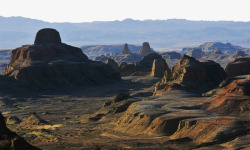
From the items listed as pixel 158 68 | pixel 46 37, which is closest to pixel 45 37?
pixel 46 37

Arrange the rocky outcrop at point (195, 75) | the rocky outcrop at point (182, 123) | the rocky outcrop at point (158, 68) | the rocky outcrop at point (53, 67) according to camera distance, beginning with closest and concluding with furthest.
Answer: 1. the rocky outcrop at point (182, 123)
2. the rocky outcrop at point (195, 75)
3. the rocky outcrop at point (53, 67)
4. the rocky outcrop at point (158, 68)

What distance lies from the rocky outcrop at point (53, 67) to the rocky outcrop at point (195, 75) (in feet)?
95.2

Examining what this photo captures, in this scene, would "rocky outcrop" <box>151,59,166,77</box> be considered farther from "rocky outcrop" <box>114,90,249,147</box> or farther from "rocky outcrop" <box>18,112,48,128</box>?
"rocky outcrop" <box>114,90,249,147</box>

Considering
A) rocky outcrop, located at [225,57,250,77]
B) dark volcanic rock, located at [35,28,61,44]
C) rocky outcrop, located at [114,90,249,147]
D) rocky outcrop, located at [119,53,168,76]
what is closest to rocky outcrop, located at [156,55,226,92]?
rocky outcrop, located at [225,57,250,77]

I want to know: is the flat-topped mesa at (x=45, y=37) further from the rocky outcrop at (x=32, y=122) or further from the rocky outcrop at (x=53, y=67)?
the rocky outcrop at (x=32, y=122)

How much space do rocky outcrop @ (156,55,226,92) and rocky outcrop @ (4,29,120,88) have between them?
29.0m

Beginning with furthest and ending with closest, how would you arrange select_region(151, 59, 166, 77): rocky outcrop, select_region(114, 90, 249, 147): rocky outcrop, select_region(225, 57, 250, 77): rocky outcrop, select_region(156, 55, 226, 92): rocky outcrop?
select_region(151, 59, 166, 77): rocky outcrop, select_region(225, 57, 250, 77): rocky outcrop, select_region(156, 55, 226, 92): rocky outcrop, select_region(114, 90, 249, 147): rocky outcrop

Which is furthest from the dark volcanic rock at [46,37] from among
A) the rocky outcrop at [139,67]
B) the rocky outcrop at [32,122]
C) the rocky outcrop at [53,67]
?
the rocky outcrop at [32,122]

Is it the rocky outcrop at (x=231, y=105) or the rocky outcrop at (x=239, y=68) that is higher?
the rocky outcrop at (x=231, y=105)

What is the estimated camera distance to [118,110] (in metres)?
53.0

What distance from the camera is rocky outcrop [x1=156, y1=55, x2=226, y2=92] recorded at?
72938 millimetres

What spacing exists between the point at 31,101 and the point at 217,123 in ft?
181

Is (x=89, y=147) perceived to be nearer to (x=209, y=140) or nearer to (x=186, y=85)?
(x=209, y=140)

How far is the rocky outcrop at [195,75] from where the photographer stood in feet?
239
